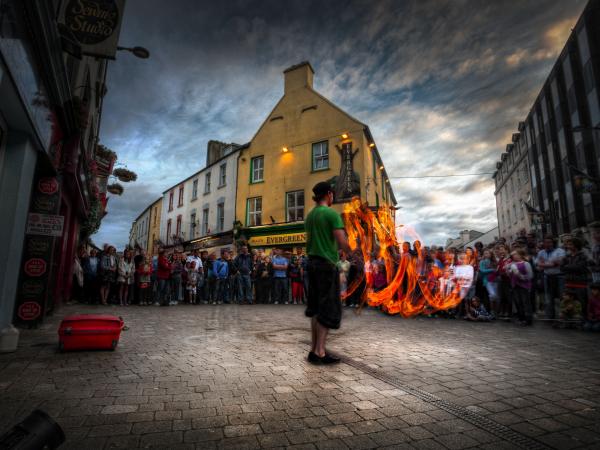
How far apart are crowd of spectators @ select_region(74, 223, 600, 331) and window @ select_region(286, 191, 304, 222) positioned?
620 cm

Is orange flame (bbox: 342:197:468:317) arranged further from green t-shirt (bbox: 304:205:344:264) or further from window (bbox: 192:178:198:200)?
window (bbox: 192:178:198:200)

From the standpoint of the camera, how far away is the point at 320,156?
2067 centimetres

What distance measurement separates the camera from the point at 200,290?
1332 centimetres

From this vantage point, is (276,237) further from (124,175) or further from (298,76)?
(298,76)

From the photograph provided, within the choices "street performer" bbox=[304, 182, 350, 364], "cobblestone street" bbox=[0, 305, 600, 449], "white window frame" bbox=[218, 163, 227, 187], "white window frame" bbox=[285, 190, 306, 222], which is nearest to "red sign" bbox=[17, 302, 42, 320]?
"cobblestone street" bbox=[0, 305, 600, 449]

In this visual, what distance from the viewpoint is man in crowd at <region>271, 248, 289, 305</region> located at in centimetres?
1337

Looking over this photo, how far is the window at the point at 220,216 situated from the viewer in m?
24.7

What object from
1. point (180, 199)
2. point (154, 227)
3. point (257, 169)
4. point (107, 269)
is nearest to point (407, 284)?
point (107, 269)

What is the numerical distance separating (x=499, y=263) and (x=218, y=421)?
29.0 ft

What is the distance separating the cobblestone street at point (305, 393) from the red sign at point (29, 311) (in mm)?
762

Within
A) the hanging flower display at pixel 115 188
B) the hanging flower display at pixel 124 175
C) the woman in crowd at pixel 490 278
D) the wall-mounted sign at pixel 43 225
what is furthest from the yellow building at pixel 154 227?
the woman in crowd at pixel 490 278

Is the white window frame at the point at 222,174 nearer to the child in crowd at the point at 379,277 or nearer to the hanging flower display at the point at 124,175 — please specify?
the hanging flower display at the point at 124,175

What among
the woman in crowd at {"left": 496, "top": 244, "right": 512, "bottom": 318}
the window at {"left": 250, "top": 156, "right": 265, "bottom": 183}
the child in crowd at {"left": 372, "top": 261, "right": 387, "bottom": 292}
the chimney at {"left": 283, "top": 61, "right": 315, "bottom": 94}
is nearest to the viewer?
the woman in crowd at {"left": 496, "top": 244, "right": 512, "bottom": 318}

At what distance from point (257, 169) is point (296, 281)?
12.0 meters
